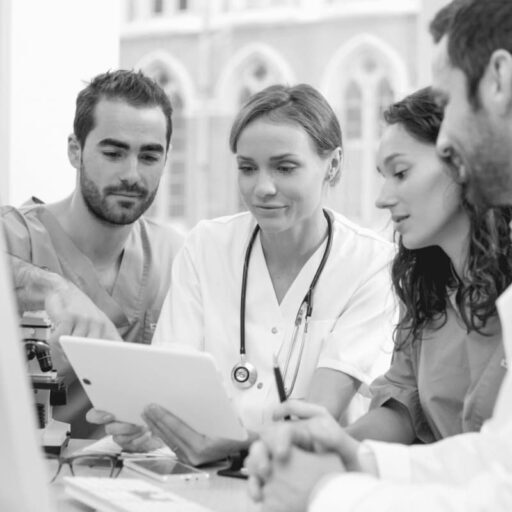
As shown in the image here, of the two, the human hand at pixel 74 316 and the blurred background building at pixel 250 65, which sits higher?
the blurred background building at pixel 250 65

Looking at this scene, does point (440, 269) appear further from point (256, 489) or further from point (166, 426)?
point (256, 489)

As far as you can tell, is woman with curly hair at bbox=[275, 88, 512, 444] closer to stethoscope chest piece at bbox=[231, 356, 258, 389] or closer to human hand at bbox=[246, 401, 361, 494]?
stethoscope chest piece at bbox=[231, 356, 258, 389]

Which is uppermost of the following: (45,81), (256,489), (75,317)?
(45,81)

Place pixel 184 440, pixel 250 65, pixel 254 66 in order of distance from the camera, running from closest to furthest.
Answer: pixel 184 440
pixel 250 65
pixel 254 66

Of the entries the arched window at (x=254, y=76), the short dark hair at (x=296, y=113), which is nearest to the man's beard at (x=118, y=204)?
the short dark hair at (x=296, y=113)

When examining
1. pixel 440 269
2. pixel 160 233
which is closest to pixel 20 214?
pixel 160 233

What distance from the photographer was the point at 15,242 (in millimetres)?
2264

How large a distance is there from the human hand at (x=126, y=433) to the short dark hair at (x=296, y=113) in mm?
669

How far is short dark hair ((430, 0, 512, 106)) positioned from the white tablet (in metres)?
0.53

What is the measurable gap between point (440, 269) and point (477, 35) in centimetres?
61

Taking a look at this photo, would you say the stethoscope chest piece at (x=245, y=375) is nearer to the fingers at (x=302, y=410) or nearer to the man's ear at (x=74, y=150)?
the fingers at (x=302, y=410)

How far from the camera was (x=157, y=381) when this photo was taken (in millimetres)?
1426

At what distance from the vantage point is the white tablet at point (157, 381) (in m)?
1.36

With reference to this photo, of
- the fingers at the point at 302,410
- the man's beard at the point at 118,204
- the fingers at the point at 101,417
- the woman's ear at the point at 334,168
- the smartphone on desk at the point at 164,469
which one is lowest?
the smartphone on desk at the point at 164,469
